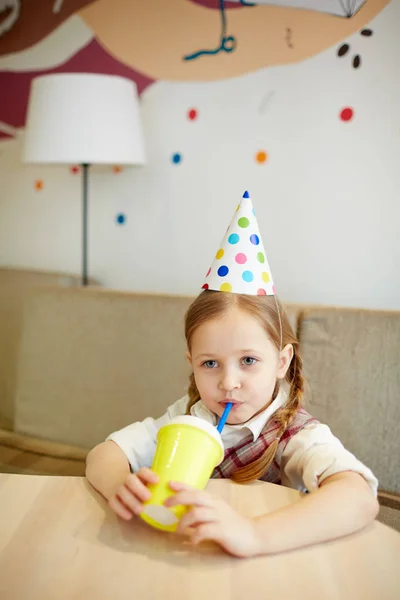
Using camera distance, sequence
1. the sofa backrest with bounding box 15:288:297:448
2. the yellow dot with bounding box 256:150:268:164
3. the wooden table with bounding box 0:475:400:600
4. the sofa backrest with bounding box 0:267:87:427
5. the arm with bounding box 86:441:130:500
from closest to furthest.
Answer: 1. the wooden table with bounding box 0:475:400:600
2. the arm with bounding box 86:441:130:500
3. the sofa backrest with bounding box 15:288:297:448
4. the yellow dot with bounding box 256:150:268:164
5. the sofa backrest with bounding box 0:267:87:427

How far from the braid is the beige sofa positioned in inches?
17.3

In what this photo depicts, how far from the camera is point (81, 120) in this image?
193cm

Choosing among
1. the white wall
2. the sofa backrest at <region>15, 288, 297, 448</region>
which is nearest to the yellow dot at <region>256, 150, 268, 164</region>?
the white wall

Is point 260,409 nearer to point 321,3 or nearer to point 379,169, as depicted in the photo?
point 379,169

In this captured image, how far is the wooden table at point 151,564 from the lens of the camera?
60 cm

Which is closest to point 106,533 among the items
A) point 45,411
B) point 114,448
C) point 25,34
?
point 114,448

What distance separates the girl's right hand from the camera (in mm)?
703

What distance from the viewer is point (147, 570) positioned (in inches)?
25.2

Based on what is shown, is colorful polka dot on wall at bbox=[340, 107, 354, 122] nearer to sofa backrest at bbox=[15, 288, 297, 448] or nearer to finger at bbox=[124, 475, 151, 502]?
sofa backrest at bbox=[15, 288, 297, 448]

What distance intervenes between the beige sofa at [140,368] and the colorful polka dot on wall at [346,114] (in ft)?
2.12

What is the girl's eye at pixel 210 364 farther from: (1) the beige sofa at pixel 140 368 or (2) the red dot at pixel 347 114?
(2) the red dot at pixel 347 114

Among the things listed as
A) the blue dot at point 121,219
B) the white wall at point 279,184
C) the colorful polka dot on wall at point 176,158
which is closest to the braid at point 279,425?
the white wall at point 279,184

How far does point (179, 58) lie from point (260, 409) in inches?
60.3

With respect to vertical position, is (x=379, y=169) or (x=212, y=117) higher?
(x=212, y=117)
